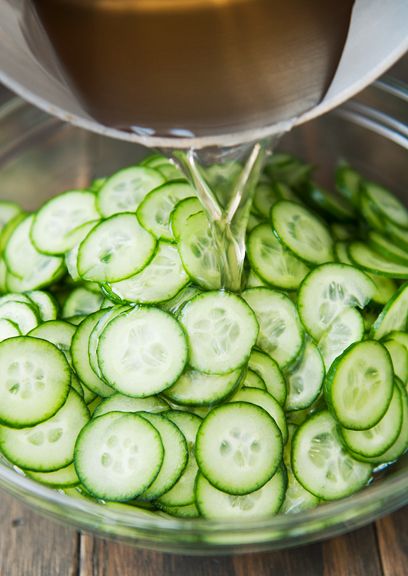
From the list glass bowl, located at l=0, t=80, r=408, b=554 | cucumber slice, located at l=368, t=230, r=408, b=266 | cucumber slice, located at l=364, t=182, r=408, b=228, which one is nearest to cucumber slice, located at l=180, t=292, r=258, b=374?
cucumber slice, located at l=368, t=230, r=408, b=266

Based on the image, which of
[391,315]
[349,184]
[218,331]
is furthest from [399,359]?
[349,184]

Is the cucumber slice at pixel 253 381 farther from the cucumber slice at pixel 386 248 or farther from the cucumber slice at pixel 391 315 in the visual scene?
the cucumber slice at pixel 386 248

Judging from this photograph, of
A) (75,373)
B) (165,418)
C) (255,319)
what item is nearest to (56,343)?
(75,373)

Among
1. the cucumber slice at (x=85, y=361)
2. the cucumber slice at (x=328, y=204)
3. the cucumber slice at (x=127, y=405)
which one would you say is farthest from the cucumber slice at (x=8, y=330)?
the cucumber slice at (x=328, y=204)

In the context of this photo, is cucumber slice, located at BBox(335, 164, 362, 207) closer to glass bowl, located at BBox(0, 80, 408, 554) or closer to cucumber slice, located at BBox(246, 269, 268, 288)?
glass bowl, located at BBox(0, 80, 408, 554)

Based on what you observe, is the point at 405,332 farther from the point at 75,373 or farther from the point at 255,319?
the point at 75,373

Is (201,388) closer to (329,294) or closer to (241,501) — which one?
(241,501)
